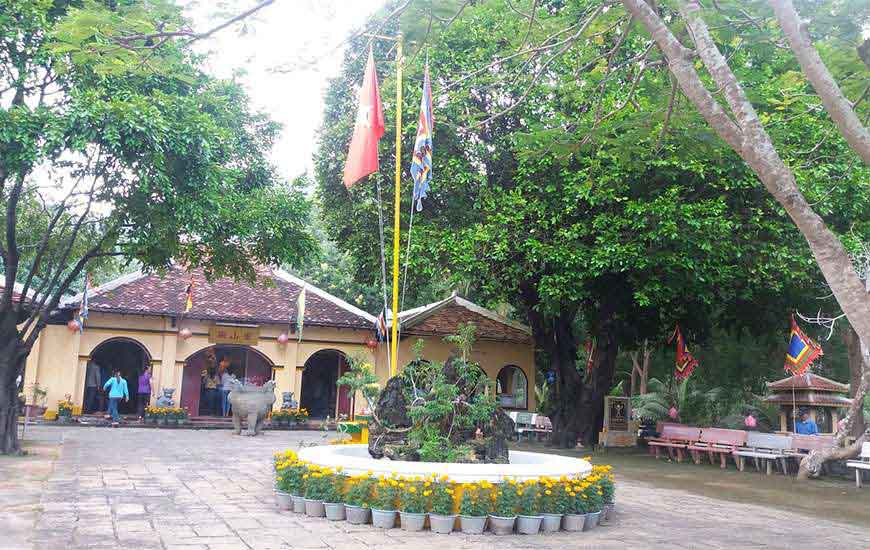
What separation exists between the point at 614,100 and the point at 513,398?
12758mm

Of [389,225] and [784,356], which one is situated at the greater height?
[389,225]

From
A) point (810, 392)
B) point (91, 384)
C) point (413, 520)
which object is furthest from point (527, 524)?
point (91, 384)

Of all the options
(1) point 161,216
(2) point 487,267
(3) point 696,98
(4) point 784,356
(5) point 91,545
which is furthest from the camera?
(4) point 784,356

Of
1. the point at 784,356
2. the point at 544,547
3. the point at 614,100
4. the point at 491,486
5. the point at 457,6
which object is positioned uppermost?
the point at 614,100

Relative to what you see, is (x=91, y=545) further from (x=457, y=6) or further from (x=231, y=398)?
(x=231, y=398)

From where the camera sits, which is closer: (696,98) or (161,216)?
(696,98)

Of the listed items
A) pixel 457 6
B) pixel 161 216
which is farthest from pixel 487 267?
pixel 457 6

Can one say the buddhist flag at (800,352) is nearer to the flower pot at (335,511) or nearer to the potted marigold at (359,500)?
the potted marigold at (359,500)

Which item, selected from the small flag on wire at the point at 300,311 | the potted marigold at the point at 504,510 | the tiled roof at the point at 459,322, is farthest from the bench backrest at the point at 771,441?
the small flag on wire at the point at 300,311

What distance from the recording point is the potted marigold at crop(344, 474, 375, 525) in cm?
702

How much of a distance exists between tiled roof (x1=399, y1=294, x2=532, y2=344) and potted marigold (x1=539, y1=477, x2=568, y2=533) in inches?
550

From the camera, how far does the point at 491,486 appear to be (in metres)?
6.93

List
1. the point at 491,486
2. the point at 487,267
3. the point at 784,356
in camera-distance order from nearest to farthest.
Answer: the point at 491,486 → the point at 487,267 → the point at 784,356

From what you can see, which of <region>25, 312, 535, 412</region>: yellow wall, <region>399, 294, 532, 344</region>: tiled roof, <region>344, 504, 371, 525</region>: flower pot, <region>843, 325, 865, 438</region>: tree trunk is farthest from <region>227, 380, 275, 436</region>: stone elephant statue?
<region>843, 325, 865, 438</region>: tree trunk
